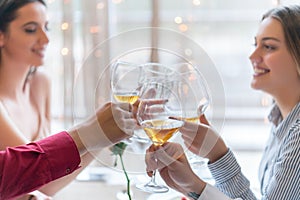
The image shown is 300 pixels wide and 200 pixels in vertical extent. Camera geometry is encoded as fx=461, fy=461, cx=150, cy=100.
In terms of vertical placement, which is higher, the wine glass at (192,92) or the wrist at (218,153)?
the wine glass at (192,92)

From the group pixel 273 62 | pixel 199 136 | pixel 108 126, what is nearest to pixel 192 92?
pixel 199 136

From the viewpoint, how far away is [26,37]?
156 cm

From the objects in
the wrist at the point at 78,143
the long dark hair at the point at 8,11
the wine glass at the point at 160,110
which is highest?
the long dark hair at the point at 8,11

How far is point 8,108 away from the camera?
1.52 m

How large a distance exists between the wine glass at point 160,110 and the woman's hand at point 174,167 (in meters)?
0.03

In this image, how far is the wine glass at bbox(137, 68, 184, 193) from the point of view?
88 cm

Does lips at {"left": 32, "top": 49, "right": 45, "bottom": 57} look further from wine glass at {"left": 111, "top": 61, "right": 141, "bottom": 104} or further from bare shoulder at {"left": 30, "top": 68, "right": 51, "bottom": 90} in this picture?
wine glass at {"left": 111, "top": 61, "right": 141, "bottom": 104}

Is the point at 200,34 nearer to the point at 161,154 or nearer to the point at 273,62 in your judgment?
the point at 273,62

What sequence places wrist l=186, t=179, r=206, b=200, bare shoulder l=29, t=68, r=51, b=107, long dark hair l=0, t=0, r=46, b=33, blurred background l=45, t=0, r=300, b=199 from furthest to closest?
blurred background l=45, t=0, r=300, b=199
bare shoulder l=29, t=68, r=51, b=107
long dark hair l=0, t=0, r=46, b=33
wrist l=186, t=179, r=206, b=200

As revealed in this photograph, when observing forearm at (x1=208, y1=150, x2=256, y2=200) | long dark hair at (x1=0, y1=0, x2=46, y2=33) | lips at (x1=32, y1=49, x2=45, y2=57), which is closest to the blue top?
forearm at (x1=208, y1=150, x2=256, y2=200)

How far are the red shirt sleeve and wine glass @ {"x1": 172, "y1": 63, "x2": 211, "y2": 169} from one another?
0.26 metres

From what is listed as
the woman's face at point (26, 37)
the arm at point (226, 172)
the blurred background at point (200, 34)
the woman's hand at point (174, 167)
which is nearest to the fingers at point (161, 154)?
the woman's hand at point (174, 167)

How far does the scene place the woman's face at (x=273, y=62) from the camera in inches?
55.6

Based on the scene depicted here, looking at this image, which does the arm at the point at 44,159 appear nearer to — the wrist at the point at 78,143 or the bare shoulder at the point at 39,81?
the wrist at the point at 78,143
